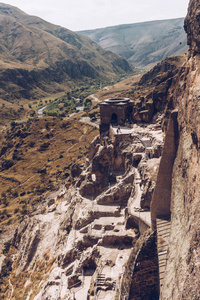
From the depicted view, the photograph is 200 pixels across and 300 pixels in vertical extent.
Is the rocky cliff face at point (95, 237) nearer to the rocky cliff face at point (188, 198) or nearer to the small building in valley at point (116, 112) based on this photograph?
the small building in valley at point (116, 112)

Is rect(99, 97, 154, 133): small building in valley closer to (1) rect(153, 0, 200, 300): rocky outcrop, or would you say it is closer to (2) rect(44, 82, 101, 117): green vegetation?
(1) rect(153, 0, 200, 300): rocky outcrop

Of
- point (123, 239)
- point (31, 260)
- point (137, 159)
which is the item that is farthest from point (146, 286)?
point (31, 260)

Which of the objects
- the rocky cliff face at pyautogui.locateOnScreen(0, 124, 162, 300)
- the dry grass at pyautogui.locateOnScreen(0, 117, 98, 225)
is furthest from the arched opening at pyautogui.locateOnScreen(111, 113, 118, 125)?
the dry grass at pyautogui.locateOnScreen(0, 117, 98, 225)

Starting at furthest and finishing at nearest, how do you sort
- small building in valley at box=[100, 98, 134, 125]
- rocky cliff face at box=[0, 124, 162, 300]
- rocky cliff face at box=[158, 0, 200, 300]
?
small building in valley at box=[100, 98, 134, 125], rocky cliff face at box=[0, 124, 162, 300], rocky cliff face at box=[158, 0, 200, 300]

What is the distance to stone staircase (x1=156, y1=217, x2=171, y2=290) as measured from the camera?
1110 cm

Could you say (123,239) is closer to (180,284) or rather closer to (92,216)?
(92,216)

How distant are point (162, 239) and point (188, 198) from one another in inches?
161

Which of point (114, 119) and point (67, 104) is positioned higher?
point (114, 119)

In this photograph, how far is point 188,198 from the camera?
884cm

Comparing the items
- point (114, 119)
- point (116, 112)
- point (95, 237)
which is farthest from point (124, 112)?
point (95, 237)

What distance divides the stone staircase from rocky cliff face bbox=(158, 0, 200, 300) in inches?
66.6

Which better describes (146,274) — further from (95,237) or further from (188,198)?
(95,237)

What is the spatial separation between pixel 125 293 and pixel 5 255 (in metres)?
25.8

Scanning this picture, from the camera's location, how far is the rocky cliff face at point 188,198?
7529 millimetres
